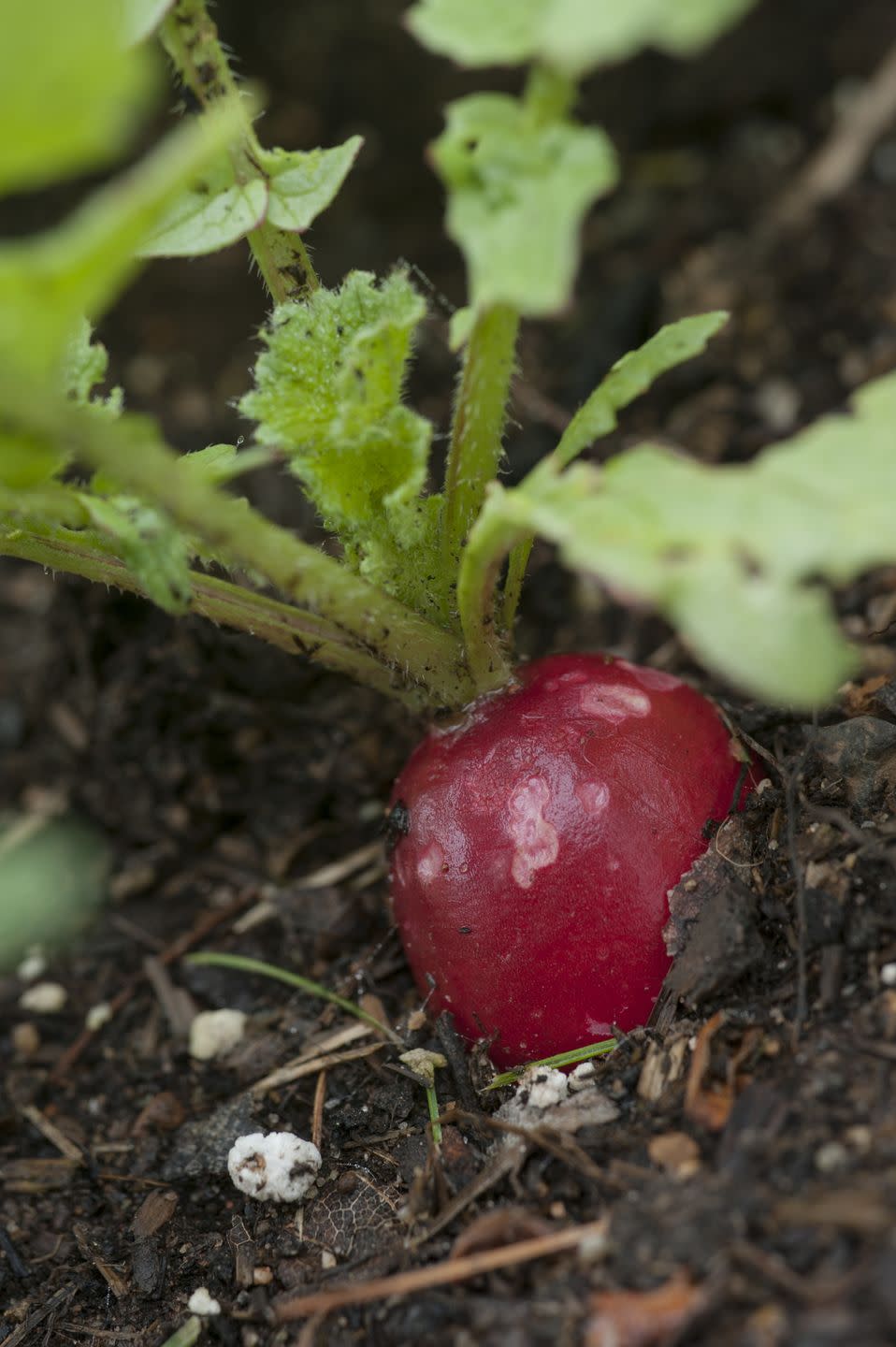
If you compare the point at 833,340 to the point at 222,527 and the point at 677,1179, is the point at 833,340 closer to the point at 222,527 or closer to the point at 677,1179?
the point at 222,527

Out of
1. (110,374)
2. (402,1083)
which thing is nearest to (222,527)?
(402,1083)

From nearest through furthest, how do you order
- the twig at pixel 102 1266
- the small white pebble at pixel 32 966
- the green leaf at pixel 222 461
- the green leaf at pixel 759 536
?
the green leaf at pixel 759 536 → the green leaf at pixel 222 461 → the twig at pixel 102 1266 → the small white pebble at pixel 32 966

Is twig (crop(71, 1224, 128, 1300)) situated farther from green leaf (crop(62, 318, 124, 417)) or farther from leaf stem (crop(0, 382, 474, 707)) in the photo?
green leaf (crop(62, 318, 124, 417))

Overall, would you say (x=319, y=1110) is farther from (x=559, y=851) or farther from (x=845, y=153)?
(x=845, y=153)

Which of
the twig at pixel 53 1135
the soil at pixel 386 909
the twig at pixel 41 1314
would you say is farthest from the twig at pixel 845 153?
the twig at pixel 41 1314

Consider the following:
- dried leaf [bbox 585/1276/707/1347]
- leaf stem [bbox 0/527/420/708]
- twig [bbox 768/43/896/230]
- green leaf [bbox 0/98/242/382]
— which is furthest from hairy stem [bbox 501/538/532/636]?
twig [bbox 768/43/896/230]

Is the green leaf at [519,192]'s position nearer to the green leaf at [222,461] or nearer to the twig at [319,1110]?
the green leaf at [222,461]

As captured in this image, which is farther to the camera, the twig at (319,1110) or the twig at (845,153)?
the twig at (845,153)
